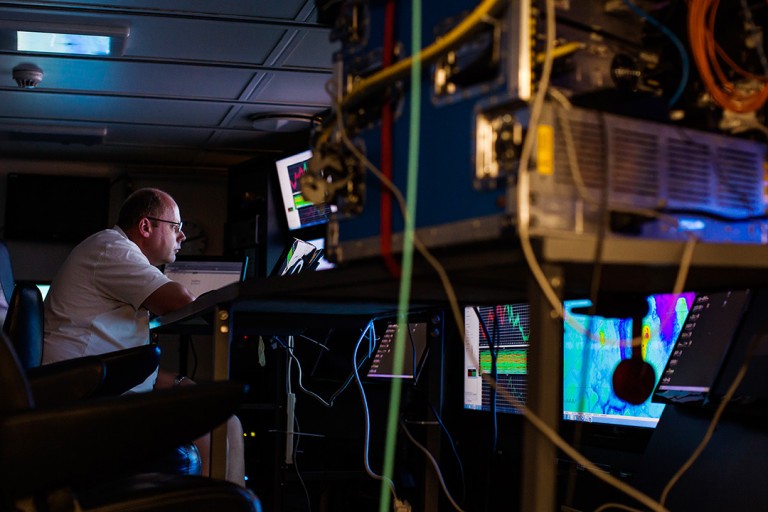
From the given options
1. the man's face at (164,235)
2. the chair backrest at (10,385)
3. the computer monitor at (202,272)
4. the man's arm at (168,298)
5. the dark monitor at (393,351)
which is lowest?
the dark monitor at (393,351)

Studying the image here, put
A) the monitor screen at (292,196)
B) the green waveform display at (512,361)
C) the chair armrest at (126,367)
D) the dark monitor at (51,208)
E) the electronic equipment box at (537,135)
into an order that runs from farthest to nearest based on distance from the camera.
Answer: the dark monitor at (51,208) → the monitor screen at (292,196) → the green waveform display at (512,361) → the chair armrest at (126,367) → the electronic equipment box at (537,135)

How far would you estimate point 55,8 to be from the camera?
361 centimetres

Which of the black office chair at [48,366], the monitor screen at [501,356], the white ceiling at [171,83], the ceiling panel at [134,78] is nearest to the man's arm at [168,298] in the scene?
the black office chair at [48,366]

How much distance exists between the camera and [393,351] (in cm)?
314

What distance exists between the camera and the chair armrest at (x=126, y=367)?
7.12 feet

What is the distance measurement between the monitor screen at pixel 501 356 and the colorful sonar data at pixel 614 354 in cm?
19

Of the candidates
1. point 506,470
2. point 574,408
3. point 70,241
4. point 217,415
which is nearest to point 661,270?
point 217,415

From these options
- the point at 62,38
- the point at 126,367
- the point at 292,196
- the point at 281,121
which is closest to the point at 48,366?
the point at 126,367

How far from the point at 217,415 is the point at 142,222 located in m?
2.36

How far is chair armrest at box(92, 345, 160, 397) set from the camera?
2170mm

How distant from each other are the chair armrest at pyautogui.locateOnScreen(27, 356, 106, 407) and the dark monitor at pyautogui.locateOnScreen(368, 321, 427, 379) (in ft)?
4.35

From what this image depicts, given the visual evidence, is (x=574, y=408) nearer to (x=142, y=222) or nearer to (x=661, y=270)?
(x=661, y=270)

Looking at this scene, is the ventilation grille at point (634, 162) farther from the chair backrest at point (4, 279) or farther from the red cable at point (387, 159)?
the chair backrest at point (4, 279)

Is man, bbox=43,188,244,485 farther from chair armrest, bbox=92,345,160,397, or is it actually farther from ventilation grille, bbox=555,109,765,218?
ventilation grille, bbox=555,109,765,218
